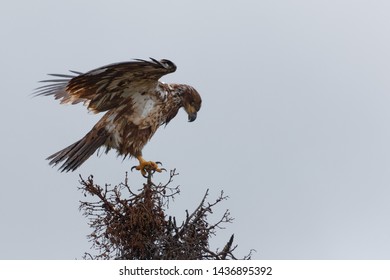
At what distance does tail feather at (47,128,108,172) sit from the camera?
9344mm

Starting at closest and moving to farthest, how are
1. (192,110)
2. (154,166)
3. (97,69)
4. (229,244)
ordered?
(229,244)
(97,69)
(154,166)
(192,110)

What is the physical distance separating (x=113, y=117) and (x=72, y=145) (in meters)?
0.58

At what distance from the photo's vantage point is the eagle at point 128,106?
9.32 metres

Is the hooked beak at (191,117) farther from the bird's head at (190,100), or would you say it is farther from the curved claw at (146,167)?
the curved claw at (146,167)

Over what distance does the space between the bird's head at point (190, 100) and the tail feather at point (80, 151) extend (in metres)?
1.04

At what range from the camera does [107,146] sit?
9.88 meters

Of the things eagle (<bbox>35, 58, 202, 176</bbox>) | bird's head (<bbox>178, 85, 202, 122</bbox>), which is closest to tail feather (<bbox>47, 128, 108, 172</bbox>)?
eagle (<bbox>35, 58, 202, 176</bbox>)

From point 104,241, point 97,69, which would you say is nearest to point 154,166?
point 97,69

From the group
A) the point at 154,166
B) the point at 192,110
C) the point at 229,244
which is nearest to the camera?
the point at 229,244

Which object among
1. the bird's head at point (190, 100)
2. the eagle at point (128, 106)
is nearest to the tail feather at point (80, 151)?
the eagle at point (128, 106)

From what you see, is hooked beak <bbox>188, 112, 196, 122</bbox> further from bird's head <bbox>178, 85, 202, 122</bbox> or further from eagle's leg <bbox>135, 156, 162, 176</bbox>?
eagle's leg <bbox>135, 156, 162, 176</bbox>

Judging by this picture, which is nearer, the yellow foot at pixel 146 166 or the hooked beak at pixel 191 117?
the yellow foot at pixel 146 166

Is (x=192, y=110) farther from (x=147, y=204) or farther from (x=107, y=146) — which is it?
(x=147, y=204)

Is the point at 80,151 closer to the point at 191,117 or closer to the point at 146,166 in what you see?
the point at 146,166
